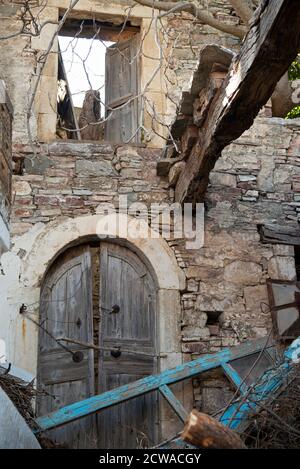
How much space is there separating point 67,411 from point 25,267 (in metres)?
1.45

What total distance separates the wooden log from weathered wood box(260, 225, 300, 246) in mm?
3791

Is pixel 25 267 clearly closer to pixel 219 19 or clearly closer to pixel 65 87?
pixel 65 87

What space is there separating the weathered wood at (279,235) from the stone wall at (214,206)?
2.3 inches

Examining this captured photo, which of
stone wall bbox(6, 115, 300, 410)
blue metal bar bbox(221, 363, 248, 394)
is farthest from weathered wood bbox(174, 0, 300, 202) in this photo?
blue metal bar bbox(221, 363, 248, 394)

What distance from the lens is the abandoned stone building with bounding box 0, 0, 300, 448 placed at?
20.7ft

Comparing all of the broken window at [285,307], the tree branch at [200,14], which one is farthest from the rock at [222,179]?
the tree branch at [200,14]

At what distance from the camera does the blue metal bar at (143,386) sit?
5.55 meters

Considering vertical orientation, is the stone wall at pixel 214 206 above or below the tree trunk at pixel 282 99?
below

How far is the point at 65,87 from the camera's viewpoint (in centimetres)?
786

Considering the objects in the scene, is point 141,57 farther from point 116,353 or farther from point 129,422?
point 129,422

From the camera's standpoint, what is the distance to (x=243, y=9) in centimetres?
744

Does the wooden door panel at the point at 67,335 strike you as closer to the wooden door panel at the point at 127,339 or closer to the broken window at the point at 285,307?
the wooden door panel at the point at 127,339

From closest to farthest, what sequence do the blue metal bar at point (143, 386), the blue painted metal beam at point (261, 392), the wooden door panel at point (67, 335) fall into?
the blue painted metal beam at point (261, 392) < the blue metal bar at point (143, 386) < the wooden door panel at point (67, 335)
